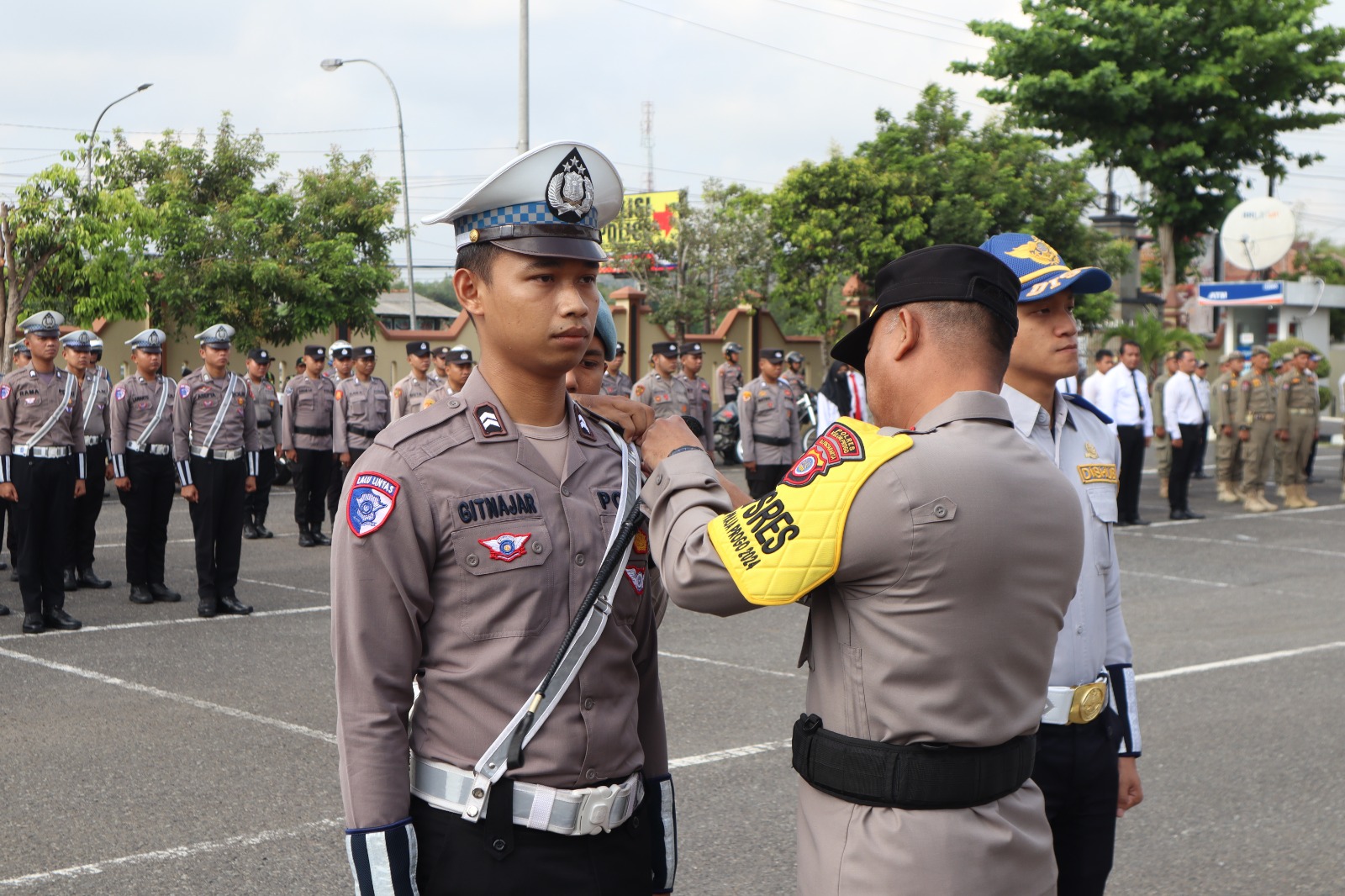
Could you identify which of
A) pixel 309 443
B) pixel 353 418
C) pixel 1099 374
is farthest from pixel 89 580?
pixel 1099 374

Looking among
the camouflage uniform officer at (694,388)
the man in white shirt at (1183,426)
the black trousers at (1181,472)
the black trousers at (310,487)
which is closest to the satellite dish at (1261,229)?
the man in white shirt at (1183,426)

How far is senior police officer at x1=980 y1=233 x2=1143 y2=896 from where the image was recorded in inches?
119

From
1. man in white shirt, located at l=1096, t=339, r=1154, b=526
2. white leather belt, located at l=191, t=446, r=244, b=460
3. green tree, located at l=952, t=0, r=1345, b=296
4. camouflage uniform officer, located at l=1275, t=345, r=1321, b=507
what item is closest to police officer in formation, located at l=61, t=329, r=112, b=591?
white leather belt, located at l=191, t=446, r=244, b=460

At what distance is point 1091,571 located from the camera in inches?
125

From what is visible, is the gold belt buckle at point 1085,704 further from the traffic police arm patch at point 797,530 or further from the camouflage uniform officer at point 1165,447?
the camouflage uniform officer at point 1165,447

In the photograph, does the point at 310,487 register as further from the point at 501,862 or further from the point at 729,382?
the point at 501,862

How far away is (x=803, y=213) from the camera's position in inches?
1118

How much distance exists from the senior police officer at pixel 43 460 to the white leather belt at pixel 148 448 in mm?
664

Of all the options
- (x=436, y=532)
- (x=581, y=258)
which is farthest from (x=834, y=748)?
(x=581, y=258)

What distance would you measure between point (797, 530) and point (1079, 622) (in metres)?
1.34

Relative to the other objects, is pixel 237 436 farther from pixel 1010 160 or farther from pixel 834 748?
pixel 1010 160

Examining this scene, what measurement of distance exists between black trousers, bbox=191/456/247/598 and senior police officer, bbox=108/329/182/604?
19.0 inches

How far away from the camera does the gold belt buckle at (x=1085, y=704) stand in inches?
120

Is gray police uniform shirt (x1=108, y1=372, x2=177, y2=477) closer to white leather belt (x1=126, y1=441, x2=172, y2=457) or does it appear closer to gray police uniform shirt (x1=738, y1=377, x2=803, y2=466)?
white leather belt (x1=126, y1=441, x2=172, y2=457)
